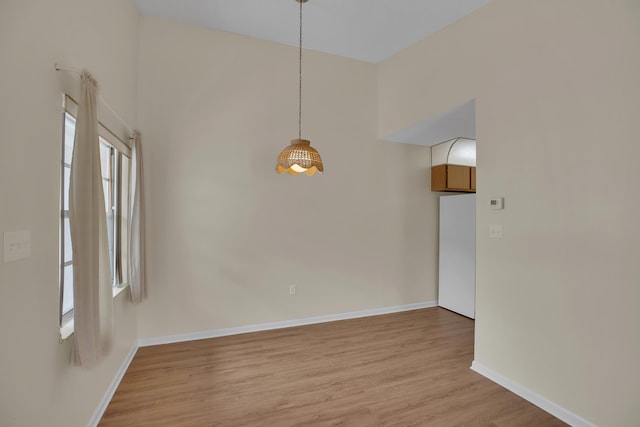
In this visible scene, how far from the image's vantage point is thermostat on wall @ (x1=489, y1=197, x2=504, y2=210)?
263cm

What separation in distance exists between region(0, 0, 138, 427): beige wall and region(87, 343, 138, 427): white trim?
5.7 inches

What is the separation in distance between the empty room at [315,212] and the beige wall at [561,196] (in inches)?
0.5

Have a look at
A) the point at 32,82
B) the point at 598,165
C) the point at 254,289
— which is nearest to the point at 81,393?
the point at 32,82

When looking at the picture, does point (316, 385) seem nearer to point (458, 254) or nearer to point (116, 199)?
point (116, 199)

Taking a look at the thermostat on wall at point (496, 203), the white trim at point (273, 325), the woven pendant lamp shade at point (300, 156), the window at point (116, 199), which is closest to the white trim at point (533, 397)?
the thermostat on wall at point (496, 203)

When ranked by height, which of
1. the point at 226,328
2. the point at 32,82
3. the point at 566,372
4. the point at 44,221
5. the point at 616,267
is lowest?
the point at 226,328

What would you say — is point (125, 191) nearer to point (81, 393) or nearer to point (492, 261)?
point (81, 393)

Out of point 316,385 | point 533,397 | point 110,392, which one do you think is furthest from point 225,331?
point 533,397

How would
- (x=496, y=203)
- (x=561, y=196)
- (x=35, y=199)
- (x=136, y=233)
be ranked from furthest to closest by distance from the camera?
(x=136, y=233) < (x=496, y=203) < (x=561, y=196) < (x=35, y=199)

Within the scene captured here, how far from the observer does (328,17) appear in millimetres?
3314

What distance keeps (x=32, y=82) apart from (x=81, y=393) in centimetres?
170

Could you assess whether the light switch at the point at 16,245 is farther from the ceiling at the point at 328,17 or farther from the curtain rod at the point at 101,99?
the ceiling at the point at 328,17

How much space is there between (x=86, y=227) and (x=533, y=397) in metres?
3.25

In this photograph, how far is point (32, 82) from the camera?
1.32 meters
